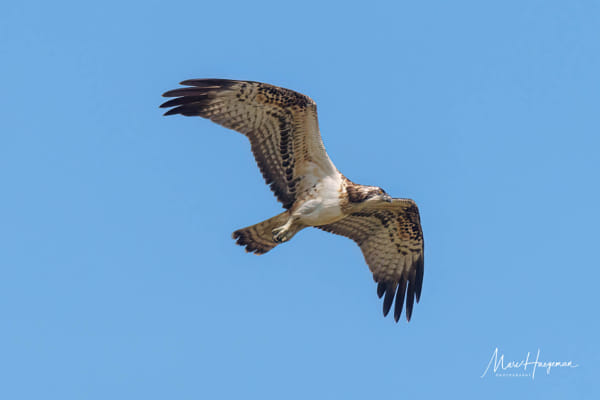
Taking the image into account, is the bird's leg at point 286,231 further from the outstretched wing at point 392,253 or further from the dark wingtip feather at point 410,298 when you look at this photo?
the dark wingtip feather at point 410,298

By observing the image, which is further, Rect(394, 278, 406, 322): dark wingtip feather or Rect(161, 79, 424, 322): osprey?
Rect(394, 278, 406, 322): dark wingtip feather

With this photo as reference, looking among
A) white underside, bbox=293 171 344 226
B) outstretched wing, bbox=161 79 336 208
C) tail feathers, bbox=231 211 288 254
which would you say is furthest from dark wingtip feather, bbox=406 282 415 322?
outstretched wing, bbox=161 79 336 208

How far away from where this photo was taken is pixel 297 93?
40.8 ft

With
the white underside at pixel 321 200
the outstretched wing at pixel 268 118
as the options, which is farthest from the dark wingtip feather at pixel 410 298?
the outstretched wing at pixel 268 118

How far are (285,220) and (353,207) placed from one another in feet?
3.11

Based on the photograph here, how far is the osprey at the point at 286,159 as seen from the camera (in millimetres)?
12617

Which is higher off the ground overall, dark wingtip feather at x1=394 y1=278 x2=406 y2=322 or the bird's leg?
the bird's leg

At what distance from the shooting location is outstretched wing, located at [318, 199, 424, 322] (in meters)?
14.3

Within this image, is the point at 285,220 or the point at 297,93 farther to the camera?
the point at 285,220

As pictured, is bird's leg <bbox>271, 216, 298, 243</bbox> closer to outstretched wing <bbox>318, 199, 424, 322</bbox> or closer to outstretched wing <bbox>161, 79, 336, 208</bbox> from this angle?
outstretched wing <bbox>161, 79, 336, 208</bbox>

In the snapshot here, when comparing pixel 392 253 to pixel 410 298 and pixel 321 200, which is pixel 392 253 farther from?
pixel 321 200

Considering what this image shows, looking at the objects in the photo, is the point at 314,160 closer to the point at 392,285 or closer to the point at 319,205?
the point at 319,205

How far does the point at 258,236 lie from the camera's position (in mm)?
13523

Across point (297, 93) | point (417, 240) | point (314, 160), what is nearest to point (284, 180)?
point (314, 160)
